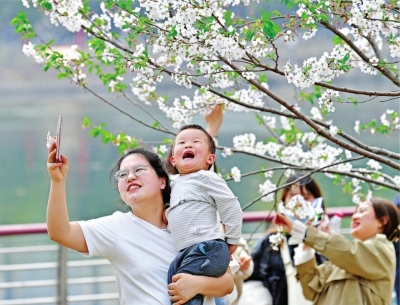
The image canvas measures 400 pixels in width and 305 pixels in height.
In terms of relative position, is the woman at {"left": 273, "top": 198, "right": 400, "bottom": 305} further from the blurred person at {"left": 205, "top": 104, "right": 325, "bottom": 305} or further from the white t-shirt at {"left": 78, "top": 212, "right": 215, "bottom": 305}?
the white t-shirt at {"left": 78, "top": 212, "right": 215, "bottom": 305}

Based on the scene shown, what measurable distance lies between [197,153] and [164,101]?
1044mm

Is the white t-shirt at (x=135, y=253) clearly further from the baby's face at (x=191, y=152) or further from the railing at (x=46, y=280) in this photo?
the railing at (x=46, y=280)

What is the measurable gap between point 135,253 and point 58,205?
0.28 metres

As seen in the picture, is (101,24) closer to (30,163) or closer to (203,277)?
(203,277)

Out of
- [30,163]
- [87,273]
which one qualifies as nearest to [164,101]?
[87,273]

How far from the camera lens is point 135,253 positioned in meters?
2.09

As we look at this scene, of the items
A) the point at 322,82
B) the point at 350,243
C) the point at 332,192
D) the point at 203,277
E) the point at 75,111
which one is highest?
Result: the point at 75,111

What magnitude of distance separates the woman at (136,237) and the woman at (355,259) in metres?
0.97

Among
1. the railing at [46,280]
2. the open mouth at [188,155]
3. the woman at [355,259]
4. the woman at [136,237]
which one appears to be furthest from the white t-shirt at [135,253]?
the railing at [46,280]

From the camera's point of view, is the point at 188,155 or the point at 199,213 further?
the point at 188,155

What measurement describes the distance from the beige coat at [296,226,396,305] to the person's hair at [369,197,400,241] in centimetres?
8

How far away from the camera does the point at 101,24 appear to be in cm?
290

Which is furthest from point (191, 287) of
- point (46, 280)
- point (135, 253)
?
point (46, 280)

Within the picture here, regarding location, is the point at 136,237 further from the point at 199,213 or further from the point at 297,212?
the point at 297,212
